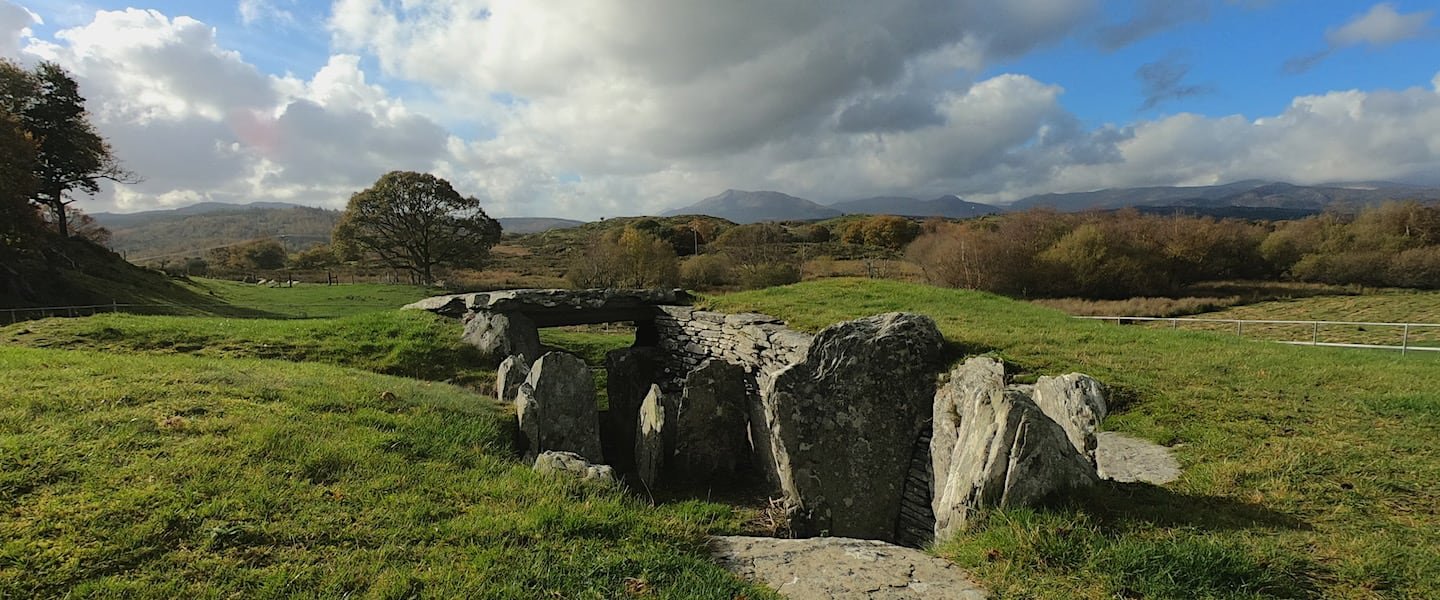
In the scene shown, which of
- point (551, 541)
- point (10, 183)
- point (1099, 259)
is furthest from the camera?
point (1099, 259)

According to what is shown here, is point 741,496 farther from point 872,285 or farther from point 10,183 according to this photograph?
point 10,183

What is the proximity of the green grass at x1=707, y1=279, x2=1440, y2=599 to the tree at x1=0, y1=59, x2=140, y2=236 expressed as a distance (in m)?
42.4

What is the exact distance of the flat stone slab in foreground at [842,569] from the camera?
3.89 meters

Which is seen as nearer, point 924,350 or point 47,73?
point 924,350

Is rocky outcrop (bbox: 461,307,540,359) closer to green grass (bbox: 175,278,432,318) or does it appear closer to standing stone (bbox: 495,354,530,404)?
standing stone (bbox: 495,354,530,404)

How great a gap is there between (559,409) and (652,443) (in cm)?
148

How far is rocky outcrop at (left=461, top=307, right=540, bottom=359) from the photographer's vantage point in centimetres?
1304

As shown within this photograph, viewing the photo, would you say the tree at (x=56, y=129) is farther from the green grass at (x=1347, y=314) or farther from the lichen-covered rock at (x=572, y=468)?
the green grass at (x=1347, y=314)

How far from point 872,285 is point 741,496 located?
12.0 meters

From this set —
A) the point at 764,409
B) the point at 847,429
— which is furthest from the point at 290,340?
the point at 847,429

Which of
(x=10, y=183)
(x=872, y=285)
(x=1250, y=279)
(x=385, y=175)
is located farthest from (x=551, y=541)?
(x=1250, y=279)

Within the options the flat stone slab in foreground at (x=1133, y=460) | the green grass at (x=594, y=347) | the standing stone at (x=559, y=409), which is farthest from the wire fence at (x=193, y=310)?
the flat stone slab in foreground at (x=1133, y=460)

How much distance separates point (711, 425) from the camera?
928cm

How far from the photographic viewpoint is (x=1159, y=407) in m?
7.21
